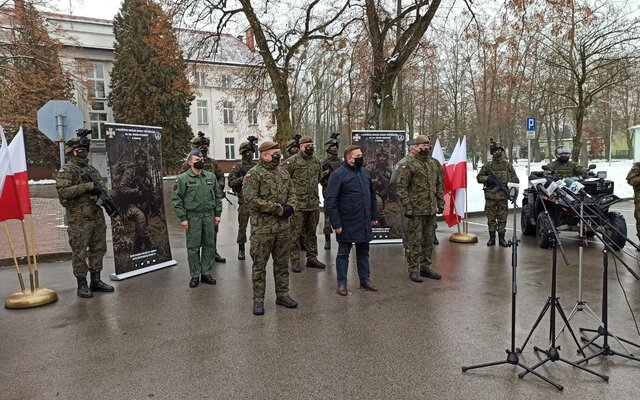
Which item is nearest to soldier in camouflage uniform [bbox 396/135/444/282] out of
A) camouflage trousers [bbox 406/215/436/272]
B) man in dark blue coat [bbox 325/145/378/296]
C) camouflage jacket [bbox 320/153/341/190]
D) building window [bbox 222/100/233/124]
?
camouflage trousers [bbox 406/215/436/272]

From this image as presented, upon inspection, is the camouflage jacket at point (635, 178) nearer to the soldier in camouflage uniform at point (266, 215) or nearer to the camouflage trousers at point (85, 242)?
the soldier in camouflage uniform at point (266, 215)

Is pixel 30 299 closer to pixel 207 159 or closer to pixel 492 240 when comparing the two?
pixel 207 159

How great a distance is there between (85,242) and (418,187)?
14.9ft

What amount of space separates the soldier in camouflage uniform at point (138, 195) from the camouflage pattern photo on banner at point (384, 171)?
4140 millimetres

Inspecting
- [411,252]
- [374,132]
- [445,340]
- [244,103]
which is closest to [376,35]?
[374,132]

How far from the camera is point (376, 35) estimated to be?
14.0m

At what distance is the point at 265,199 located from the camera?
216 inches

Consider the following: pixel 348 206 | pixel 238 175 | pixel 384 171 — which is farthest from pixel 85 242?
pixel 384 171

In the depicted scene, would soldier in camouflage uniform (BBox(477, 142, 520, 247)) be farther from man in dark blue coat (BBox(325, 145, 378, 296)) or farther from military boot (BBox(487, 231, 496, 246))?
man in dark blue coat (BBox(325, 145, 378, 296))

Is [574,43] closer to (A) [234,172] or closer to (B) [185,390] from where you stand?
(A) [234,172]

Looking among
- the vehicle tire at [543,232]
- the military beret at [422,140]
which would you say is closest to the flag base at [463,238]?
the vehicle tire at [543,232]

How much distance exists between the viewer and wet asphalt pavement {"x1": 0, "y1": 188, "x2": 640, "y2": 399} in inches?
144

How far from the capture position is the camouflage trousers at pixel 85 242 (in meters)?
6.26

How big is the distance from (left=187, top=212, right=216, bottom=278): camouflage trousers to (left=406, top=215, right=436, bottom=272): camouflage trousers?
2.82m
